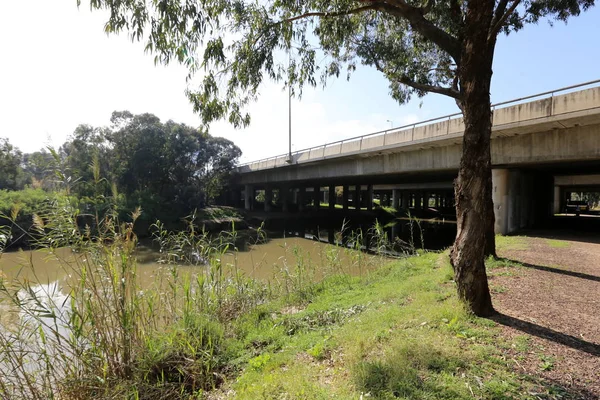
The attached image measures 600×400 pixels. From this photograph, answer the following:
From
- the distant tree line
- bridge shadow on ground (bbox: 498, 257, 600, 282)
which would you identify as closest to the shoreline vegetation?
bridge shadow on ground (bbox: 498, 257, 600, 282)

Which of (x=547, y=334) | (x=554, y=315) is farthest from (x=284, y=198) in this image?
(x=547, y=334)

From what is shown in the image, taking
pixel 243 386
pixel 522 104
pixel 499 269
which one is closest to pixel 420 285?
pixel 499 269

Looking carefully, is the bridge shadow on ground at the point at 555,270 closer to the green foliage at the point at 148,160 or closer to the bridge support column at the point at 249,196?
the green foliage at the point at 148,160

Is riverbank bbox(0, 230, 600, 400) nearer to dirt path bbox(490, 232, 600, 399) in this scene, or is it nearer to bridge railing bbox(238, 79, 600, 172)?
dirt path bbox(490, 232, 600, 399)

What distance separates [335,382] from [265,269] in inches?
359

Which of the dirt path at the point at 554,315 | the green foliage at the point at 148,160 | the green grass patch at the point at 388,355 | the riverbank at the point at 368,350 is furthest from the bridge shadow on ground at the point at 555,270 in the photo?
the green foliage at the point at 148,160

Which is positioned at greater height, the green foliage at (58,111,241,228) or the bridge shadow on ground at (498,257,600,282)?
the green foliage at (58,111,241,228)

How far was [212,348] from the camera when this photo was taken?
4172 mm

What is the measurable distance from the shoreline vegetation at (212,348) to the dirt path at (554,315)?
0.85 feet

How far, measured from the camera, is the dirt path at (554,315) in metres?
3.17

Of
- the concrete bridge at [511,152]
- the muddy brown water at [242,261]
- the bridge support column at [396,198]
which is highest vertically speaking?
the concrete bridge at [511,152]

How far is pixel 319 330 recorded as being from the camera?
4945 mm

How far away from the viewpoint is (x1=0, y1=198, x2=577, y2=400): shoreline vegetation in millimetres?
3156

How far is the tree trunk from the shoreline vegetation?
469mm
